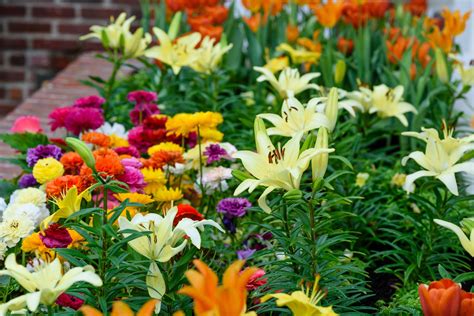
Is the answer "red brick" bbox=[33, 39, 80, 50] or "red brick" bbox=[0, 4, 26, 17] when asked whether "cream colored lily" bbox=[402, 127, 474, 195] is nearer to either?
"red brick" bbox=[33, 39, 80, 50]

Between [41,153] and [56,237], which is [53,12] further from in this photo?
[56,237]

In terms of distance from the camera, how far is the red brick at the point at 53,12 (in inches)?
200

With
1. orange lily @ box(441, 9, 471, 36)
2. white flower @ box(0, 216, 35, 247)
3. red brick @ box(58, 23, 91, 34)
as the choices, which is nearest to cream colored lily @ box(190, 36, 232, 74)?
orange lily @ box(441, 9, 471, 36)

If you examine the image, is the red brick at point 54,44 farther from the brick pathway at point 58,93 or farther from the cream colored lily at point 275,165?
the cream colored lily at point 275,165

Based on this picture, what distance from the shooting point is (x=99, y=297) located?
171cm

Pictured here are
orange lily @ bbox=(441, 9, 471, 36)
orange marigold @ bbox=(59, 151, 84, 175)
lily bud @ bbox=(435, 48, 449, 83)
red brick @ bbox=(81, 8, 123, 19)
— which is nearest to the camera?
orange marigold @ bbox=(59, 151, 84, 175)

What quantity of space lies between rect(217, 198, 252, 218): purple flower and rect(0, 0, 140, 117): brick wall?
2.94 meters

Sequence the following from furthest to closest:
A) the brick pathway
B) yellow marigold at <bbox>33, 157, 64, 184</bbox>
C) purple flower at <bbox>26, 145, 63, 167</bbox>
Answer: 1. the brick pathway
2. purple flower at <bbox>26, 145, 63, 167</bbox>
3. yellow marigold at <bbox>33, 157, 64, 184</bbox>

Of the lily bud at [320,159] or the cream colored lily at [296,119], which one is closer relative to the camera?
the lily bud at [320,159]

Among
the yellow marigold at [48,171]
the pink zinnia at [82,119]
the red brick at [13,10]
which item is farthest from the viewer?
the red brick at [13,10]

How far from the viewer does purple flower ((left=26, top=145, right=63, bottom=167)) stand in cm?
248

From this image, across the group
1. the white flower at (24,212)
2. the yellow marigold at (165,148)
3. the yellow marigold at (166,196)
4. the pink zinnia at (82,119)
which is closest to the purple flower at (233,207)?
the yellow marigold at (166,196)

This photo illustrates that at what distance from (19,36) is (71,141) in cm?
361

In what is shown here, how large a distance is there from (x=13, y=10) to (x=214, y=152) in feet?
10.2
